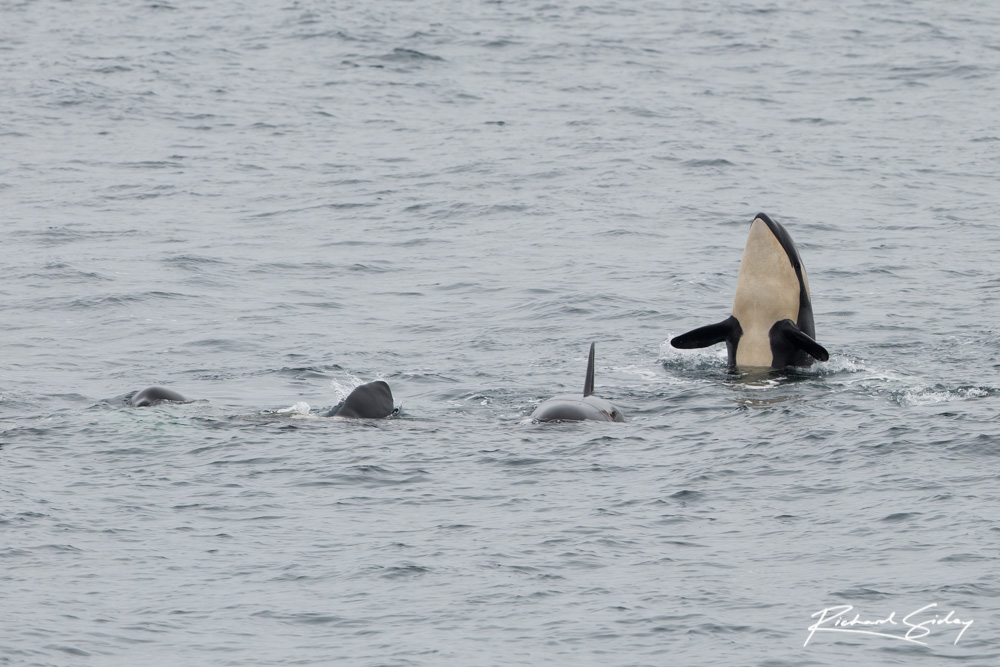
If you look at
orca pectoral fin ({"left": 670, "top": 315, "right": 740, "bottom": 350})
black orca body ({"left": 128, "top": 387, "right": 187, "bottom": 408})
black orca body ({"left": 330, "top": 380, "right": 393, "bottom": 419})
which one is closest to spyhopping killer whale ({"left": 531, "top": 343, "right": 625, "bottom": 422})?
black orca body ({"left": 330, "top": 380, "right": 393, "bottom": 419})

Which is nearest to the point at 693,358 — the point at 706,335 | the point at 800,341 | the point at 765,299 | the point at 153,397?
the point at 706,335

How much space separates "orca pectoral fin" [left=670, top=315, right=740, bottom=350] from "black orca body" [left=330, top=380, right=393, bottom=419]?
418 centimetres

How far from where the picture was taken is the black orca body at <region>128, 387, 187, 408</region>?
19.2 meters

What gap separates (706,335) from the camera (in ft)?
68.5

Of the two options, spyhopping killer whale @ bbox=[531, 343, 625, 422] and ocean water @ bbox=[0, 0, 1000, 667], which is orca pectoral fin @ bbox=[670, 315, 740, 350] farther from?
spyhopping killer whale @ bbox=[531, 343, 625, 422]

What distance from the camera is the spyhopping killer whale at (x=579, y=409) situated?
18.1 metres

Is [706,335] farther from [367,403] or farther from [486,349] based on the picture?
[367,403]

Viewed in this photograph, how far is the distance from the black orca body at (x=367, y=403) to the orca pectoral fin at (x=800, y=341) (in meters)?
5.48

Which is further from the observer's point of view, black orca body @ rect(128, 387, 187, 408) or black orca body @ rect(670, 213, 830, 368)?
black orca body @ rect(670, 213, 830, 368)

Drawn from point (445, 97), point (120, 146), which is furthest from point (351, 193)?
point (445, 97)

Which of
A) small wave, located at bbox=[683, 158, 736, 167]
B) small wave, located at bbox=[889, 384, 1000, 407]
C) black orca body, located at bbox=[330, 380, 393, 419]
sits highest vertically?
small wave, located at bbox=[889, 384, 1000, 407]

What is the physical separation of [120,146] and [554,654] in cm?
3187

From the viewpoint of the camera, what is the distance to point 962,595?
12469mm

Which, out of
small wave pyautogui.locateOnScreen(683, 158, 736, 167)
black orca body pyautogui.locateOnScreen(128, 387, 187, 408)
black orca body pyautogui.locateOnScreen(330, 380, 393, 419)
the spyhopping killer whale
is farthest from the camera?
small wave pyautogui.locateOnScreen(683, 158, 736, 167)
